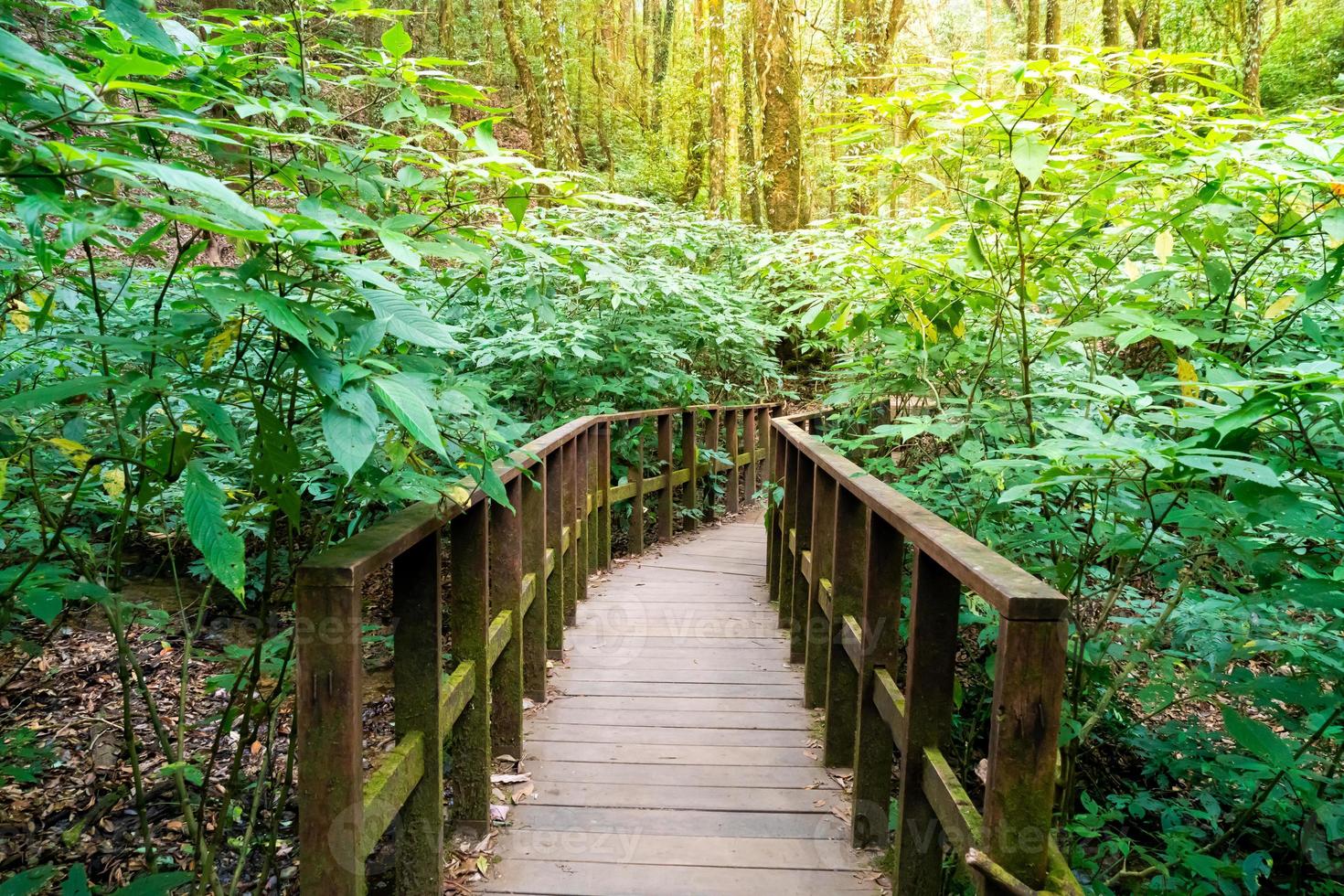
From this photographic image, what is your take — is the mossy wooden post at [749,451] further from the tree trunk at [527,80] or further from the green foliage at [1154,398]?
the green foliage at [1154,398]

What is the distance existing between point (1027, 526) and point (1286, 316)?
1066 mm

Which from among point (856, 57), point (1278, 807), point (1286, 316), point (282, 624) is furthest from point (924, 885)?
point (856, 57)

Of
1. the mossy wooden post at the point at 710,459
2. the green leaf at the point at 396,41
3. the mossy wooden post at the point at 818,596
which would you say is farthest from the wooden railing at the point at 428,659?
the mossy wooden post at the point at 710,459

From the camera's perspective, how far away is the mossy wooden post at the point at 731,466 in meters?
9.28

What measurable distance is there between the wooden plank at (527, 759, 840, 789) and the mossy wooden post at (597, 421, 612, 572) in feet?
10.2

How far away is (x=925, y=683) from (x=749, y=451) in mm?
7970

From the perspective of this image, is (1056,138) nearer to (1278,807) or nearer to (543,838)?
(1278,807)

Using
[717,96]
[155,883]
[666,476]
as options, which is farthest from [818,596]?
[717,96]

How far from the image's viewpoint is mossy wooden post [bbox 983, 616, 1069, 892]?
141cm

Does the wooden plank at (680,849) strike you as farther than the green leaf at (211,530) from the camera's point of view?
Yes

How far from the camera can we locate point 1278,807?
288cm

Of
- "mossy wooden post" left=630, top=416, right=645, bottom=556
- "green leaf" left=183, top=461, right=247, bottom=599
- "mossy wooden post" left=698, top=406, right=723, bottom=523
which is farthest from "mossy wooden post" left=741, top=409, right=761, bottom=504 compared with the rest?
"green leaf" left=183, top=461, right=247, bottom=599

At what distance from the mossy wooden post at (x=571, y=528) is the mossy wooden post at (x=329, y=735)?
10.5ft

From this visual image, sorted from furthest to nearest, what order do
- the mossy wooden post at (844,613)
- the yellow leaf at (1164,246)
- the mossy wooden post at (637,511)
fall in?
1. the mossy wooden post at (637,511)
2. the mossy wooden post at (844,613)
3. the yellow leaf at (1164,246)
